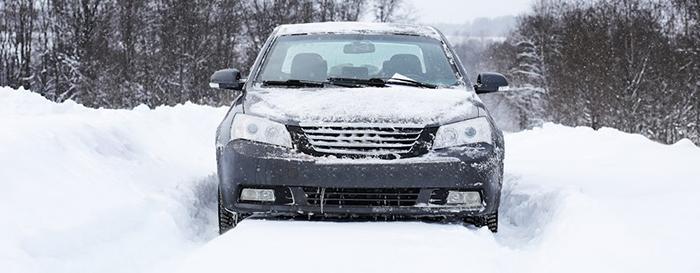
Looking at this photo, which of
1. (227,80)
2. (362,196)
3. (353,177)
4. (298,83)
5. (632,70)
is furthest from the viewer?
(632,70)

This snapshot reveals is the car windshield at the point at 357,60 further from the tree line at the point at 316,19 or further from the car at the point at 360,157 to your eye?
the tree line at the point at 316,19

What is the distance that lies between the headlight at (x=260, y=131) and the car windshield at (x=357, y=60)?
0.76 m

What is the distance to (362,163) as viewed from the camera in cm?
411

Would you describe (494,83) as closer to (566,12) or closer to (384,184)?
(384,184)

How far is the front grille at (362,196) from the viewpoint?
4195mm

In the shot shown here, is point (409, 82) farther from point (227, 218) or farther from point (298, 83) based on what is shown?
point (227, 218)

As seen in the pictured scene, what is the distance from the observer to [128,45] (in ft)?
165

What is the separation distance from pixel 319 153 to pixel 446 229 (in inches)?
33.1

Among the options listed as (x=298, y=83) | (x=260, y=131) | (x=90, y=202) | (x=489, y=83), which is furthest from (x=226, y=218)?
(x=489, y=83)

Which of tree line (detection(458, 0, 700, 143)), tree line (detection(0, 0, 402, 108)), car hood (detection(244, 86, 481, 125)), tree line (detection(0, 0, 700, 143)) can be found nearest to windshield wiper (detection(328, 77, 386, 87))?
car hood (detection(244, 86, 481, 125))

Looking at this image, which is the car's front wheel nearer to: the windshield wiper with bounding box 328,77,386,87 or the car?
the car

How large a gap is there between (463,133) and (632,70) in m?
34.4

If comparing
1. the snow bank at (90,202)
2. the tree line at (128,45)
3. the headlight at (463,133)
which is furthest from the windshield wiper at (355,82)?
the tree line at (128,45)

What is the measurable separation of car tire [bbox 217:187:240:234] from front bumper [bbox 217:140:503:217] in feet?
0.61
